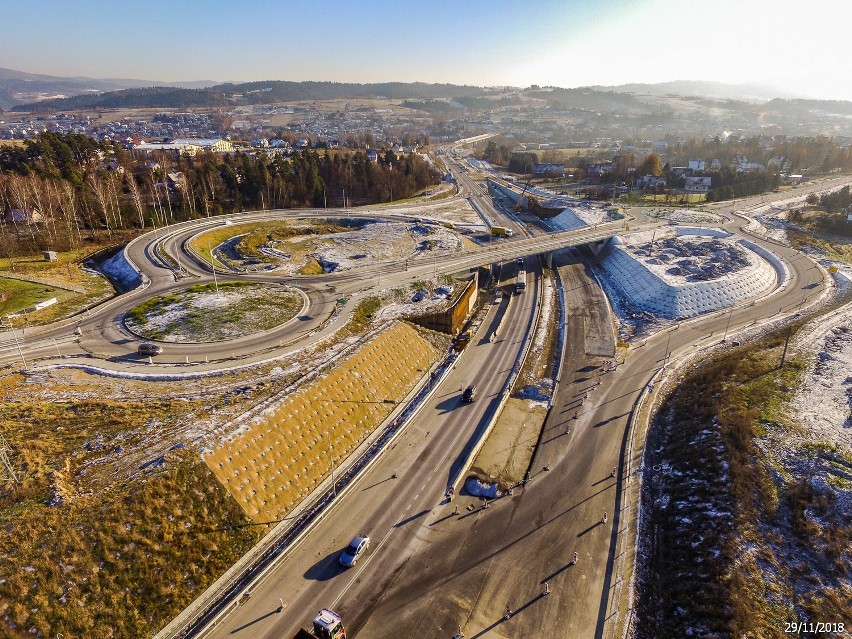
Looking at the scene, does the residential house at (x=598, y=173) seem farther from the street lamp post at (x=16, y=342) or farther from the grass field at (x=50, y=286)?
the street lamp post at (x=16, y=342)

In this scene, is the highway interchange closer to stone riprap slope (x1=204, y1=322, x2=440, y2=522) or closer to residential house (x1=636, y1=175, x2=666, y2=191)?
stone riprap slope (x1=204, y1=322, x2=440, y2=522)

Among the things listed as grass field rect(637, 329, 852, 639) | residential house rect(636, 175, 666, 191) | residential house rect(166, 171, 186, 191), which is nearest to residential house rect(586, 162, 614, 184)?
residential house rect(636, 175, 666, 191)

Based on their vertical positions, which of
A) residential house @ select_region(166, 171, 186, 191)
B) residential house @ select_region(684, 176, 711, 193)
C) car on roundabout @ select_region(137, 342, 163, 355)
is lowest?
car on roundabout @ select_region(137, 342, 163, 355)

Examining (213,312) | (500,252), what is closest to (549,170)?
(500,252)

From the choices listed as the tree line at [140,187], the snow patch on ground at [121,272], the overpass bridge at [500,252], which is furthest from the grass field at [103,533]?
the tree line at [140,187]

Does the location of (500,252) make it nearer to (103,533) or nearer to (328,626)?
(328,626)
